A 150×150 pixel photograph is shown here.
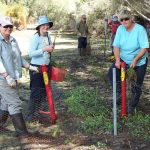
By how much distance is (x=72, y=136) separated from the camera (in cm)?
710

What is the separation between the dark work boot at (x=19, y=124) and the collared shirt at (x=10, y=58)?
2.01 feet

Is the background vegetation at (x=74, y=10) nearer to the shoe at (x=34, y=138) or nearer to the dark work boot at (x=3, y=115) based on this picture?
the dark work boot at (x=3, y=115)

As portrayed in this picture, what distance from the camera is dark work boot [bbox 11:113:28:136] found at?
692 cm

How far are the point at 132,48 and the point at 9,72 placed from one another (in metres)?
2.31

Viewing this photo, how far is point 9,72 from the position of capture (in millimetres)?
6883

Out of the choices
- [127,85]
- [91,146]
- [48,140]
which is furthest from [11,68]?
[127,85]

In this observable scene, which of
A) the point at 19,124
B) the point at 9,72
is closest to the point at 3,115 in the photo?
the point at 19,124

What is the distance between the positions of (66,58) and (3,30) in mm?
12139

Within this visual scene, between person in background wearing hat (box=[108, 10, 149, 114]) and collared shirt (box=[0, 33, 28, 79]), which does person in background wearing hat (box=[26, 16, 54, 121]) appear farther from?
person in background wearing hat (box=[108, 10, 149, 114])

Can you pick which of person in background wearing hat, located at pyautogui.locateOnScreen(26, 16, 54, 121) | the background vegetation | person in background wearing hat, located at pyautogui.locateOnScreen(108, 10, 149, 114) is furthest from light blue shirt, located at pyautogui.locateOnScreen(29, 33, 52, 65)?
the background vegetation

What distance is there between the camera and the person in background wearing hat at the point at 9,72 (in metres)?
6.72

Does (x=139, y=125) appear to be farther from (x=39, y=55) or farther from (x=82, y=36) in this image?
(x=82, y=36)

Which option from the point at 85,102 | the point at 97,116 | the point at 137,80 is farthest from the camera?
the point at 85,102

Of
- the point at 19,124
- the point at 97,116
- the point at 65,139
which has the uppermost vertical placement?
the point at 19,124
